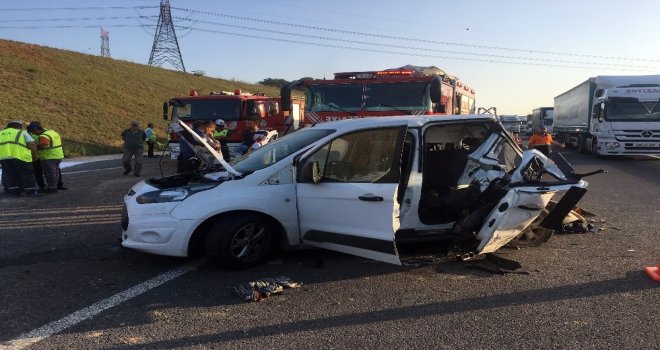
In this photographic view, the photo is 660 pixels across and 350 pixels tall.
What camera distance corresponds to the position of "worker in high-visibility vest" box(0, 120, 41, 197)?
32.8 feet

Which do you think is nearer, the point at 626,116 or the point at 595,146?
the point at 626,116

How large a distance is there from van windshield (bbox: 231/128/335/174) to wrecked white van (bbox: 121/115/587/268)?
24 millimetres

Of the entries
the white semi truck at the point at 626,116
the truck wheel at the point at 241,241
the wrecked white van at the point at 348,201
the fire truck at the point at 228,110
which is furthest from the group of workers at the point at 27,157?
the white semi truck at the point at 626,116

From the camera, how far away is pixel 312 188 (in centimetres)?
511

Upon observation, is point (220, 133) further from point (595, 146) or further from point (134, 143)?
point (595, 146)

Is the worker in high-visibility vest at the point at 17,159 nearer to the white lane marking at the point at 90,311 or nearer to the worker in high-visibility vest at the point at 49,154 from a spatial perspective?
the worker in high-visibility vest at the point at 49,154

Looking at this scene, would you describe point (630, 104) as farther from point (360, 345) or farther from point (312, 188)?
point (360, 345)

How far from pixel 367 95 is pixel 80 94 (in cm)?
2920

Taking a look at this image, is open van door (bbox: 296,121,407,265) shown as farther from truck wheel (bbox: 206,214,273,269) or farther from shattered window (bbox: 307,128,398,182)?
truck wheel (bbox: 206,214,273,269)

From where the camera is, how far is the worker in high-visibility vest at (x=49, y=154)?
10351 mm

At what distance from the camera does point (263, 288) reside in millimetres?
4527

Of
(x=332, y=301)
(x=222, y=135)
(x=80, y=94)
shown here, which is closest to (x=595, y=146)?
(x=222, y=135)

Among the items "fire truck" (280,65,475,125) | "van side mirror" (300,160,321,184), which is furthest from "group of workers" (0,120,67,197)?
"van side mirror" (300,160,321,184)

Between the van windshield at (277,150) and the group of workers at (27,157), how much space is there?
633 cm
